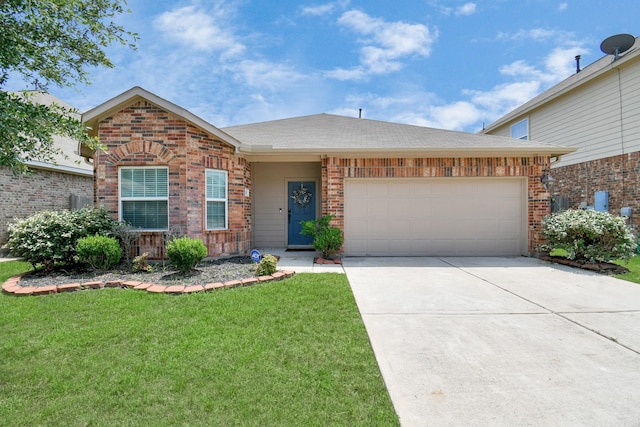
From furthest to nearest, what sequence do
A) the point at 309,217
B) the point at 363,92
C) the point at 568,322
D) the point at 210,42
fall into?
1. the point at 363,92
2. the point at 309,217
3. the point at 210,42
4. the point at 568,322

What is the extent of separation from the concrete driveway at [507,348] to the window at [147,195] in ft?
15.2

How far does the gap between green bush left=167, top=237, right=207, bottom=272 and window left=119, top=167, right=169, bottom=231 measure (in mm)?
1736

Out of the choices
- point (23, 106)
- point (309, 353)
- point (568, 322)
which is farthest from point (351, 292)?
point (23, 106)

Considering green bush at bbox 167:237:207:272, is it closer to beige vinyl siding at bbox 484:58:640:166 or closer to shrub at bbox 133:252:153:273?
shrub at bbox 133:252:153:273

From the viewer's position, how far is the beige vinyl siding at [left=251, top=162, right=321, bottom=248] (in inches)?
387

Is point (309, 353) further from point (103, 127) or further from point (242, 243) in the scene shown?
point (103, 127)

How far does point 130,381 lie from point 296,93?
39.3 feet

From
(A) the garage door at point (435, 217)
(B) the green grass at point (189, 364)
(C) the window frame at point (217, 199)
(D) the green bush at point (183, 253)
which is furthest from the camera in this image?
(A) the garage door at point (435, 217)

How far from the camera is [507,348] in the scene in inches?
119

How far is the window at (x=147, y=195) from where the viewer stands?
695 cm

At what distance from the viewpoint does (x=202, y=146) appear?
714 centimetres

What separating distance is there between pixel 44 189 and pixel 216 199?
266 inches

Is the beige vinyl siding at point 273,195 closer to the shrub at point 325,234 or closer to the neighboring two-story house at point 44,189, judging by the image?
the shrub at point 325,234

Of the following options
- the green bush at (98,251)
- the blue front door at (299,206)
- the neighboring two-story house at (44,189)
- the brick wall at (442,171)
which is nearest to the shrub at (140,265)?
the green bush at (98,251)
